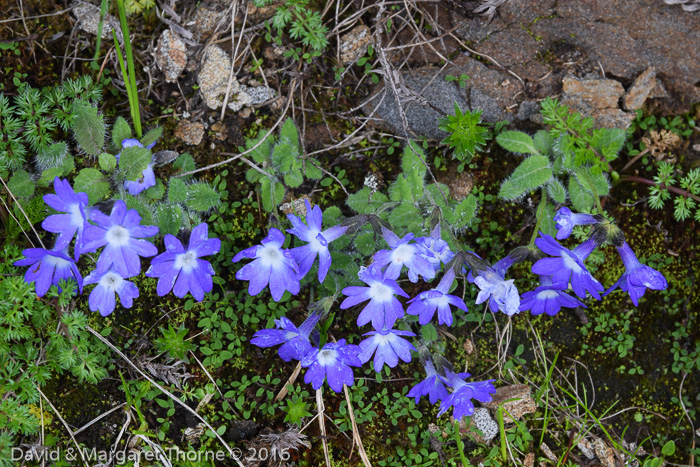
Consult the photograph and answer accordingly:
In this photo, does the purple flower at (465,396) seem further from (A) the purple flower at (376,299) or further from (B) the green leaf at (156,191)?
(B) the green leaf at (156,191)

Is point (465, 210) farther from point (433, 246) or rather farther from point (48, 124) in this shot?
point (48, 124)

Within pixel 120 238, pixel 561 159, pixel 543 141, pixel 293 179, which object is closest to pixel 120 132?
pixel 120 238

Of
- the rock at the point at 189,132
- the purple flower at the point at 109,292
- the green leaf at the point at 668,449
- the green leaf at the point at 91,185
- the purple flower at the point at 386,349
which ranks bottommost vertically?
the green leaf at the point at 668,449

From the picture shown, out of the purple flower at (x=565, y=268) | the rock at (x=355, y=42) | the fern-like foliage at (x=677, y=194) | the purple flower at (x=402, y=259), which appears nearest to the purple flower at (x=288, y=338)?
the purple flower at (x=402, y=259)

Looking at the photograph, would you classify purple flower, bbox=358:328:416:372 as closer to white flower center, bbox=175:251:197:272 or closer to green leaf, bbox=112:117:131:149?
white flower center, bbox=175:251:197:272

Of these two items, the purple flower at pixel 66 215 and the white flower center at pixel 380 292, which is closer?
the purple flower at pixel 66 215

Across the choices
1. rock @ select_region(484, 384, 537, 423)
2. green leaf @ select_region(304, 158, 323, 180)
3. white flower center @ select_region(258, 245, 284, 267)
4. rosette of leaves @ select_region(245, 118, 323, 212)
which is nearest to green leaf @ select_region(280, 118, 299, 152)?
rosette of leaves @ select_region(245, 118, 323, 212)

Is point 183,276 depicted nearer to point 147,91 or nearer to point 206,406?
point 206,406
